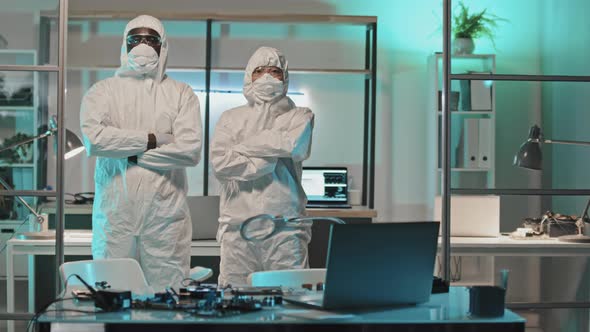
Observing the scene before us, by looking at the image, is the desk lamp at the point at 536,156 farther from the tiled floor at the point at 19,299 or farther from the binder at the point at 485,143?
the tiled floor at the point at 19,299

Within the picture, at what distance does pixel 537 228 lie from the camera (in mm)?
4223

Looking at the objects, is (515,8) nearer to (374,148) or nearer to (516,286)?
(516,286)

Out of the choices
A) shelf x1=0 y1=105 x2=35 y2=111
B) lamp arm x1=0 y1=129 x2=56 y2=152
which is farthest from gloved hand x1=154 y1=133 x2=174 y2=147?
shelf x1=0 y1=105 x2=35 y2=111

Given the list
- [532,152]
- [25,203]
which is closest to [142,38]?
[25,203]

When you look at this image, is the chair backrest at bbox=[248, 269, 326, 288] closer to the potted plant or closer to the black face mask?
the black face mask

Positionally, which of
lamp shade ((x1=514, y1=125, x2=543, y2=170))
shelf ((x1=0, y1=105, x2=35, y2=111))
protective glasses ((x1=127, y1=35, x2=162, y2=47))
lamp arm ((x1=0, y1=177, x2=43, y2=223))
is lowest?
lamp arm ((x1=0, y1=177, x2=43, y2=223))

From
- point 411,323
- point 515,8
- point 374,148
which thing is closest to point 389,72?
point 374,148

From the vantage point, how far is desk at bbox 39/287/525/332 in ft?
6.47

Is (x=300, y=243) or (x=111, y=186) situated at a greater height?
(x=111, y=186)

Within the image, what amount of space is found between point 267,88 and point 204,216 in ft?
3.60

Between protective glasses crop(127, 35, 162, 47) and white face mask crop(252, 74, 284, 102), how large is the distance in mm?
483

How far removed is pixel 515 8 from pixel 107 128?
6.71 ft

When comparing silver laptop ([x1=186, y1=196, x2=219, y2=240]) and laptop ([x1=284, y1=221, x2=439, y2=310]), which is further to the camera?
silver laptop ([x1=186, y1=196, x2=219, y2=240])

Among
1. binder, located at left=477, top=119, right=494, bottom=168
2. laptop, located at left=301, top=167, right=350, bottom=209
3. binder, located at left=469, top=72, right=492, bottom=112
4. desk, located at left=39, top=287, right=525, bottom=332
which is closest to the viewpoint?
desk, located at left=39, top=287, right=525, bottom=332
